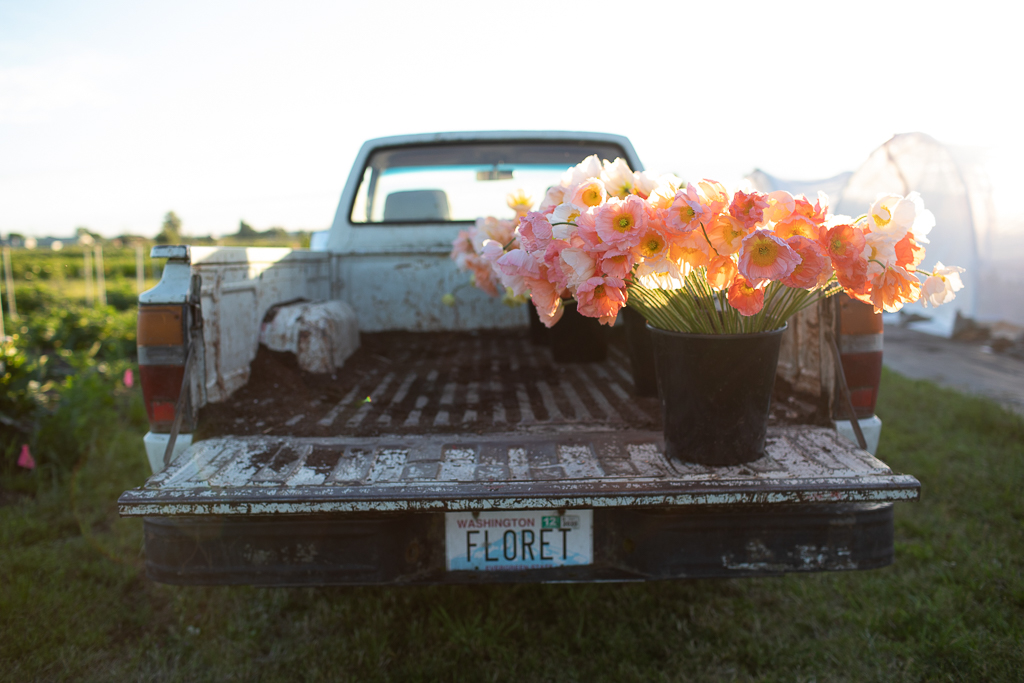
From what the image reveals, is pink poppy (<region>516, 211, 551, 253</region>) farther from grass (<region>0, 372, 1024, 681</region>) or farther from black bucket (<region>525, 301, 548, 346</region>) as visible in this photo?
black bucket (<region>525, 301, 548, 346</region>)

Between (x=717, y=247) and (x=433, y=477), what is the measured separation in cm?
88

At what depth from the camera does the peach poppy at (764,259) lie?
1.24 metres

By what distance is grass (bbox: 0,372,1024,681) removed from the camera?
1.94 meters

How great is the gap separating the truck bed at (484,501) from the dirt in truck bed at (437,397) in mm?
55

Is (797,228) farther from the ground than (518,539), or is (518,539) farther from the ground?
(797,228)

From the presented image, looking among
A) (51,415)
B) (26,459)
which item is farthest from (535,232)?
(51,415)

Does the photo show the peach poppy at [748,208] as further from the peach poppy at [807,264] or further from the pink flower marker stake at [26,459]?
the pink flower marker stake at [26,459]

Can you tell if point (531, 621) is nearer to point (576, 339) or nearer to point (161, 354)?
point (576, 339)

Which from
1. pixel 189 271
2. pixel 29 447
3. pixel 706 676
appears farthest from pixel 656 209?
pixel 29 447

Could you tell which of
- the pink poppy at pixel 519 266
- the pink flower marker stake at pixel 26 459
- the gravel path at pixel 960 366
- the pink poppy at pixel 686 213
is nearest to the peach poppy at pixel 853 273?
the pink poppy at pixel 686 213

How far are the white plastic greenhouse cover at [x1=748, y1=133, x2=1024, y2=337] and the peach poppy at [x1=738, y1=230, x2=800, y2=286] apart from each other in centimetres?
692

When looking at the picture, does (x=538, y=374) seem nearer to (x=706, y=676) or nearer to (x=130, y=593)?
(x=706, y=676)

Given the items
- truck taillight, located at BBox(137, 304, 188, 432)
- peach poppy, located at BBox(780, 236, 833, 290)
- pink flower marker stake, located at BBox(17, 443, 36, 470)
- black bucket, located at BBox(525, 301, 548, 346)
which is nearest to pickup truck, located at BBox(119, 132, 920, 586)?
truck taillight, located at BBox(137, 304, 188, 432)

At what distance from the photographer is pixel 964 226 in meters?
7.77
